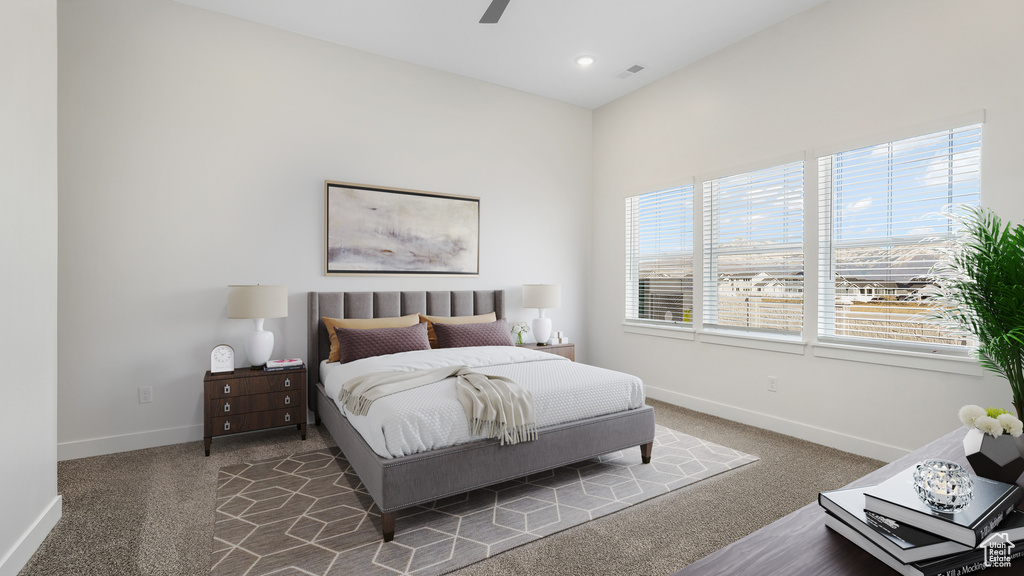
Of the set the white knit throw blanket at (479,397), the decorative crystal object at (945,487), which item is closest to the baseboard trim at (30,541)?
the white knit throw blanket at (479,397)

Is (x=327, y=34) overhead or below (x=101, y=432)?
overhead

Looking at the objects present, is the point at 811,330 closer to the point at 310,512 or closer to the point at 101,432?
the point at 310,512

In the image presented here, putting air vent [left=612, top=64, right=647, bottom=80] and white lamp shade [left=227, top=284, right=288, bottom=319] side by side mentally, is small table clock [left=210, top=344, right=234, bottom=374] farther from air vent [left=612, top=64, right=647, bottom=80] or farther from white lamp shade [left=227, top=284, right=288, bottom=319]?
air vent [left=612, top=64, right=647, bottom=80]

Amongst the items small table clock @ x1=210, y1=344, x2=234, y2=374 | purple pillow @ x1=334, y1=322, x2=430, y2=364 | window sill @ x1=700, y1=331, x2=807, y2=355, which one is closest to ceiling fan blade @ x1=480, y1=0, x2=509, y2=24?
purple pillow @ x1=334, y1=322, x2=430, y2=364

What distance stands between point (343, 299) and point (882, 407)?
4.15 metres

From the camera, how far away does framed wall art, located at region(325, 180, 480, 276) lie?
4.07 meters

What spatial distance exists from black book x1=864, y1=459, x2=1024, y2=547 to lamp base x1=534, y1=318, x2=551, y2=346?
3.70 meters

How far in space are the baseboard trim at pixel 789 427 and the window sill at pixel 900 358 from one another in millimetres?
554

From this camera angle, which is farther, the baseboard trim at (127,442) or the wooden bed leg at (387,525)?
the baseboard trim at (127,442)

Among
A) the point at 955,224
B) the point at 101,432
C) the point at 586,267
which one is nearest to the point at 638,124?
the point at 586,267

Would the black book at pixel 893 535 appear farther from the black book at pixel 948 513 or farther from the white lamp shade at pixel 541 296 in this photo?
the white lamp shade at pixel 541 296

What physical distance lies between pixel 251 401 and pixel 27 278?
5.25 feet

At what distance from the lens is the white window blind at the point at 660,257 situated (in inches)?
181

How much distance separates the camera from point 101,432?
3254 mm
